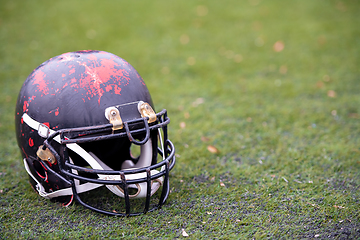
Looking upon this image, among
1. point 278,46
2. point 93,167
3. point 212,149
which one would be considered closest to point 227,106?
point 212,149

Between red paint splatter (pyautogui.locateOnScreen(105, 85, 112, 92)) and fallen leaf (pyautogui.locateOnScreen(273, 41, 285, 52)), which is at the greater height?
red paint splatter (pyautogui.locateOnScreen(105, 85, 112, 92))

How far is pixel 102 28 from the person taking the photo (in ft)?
21.7

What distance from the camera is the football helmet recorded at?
209 cm

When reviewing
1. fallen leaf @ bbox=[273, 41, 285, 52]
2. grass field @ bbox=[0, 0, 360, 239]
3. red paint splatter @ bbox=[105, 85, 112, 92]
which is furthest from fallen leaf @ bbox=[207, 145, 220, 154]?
fallen leaf @ bbox=[273, 41, 285, 52]

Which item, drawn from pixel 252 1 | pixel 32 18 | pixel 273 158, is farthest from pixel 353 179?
pixel 32 18

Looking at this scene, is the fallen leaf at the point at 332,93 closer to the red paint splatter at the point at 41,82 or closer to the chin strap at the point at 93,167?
the chin strap at the point at 93,167

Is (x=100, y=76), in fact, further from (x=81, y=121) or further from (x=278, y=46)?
(x=278, y=46)

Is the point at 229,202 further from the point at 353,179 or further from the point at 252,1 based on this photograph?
A: the point at 252,1

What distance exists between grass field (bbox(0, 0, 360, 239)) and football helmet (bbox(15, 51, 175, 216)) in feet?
0.86

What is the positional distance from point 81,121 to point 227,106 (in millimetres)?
2611

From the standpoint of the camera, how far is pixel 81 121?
82.3 inches

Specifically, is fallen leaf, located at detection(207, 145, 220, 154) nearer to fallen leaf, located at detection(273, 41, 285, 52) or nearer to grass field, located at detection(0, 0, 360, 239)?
grass field, located at detection(0, 0, 360, 239)

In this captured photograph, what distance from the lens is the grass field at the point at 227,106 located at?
231 cm

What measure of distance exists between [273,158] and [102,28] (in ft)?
15.7
